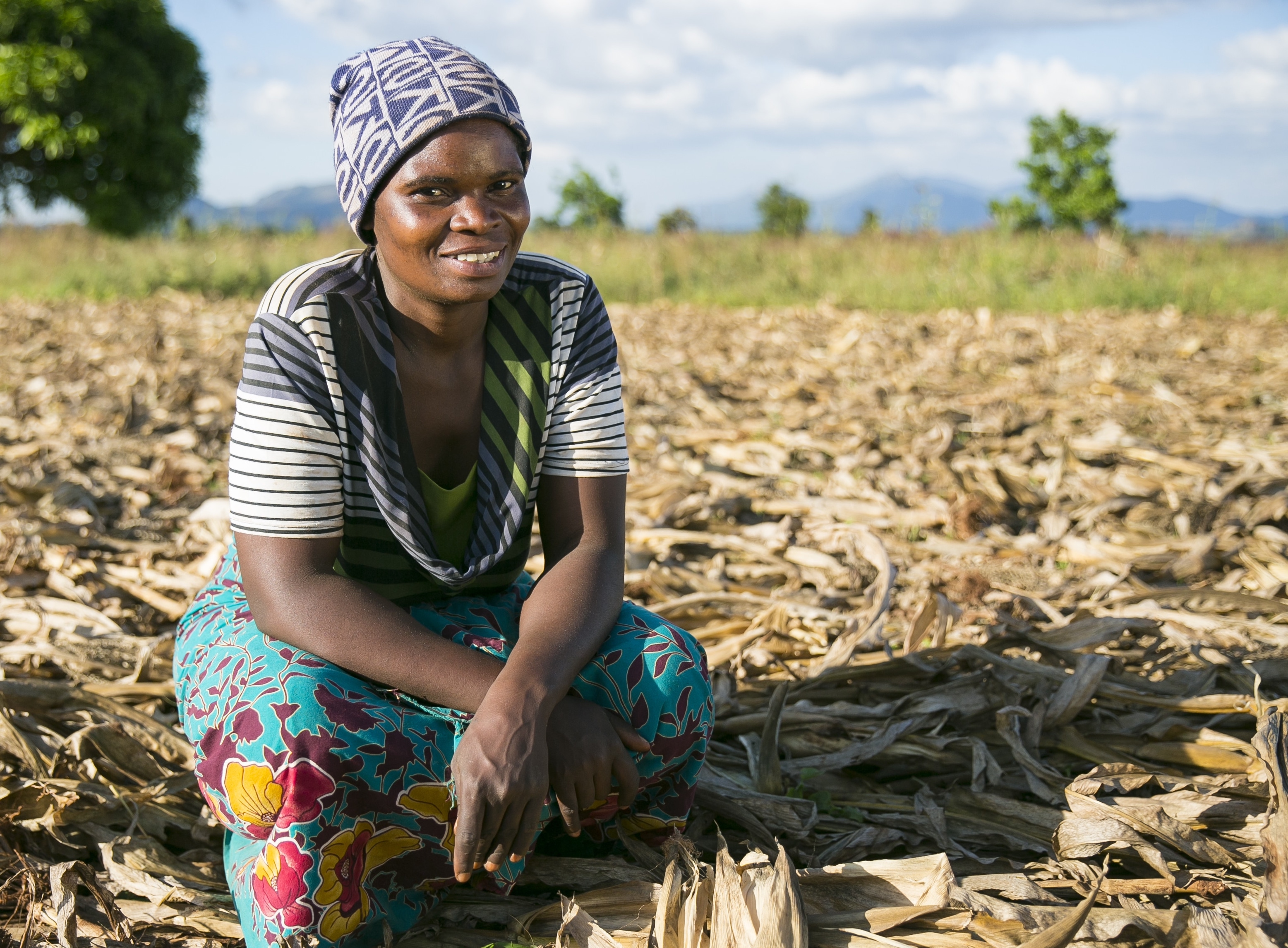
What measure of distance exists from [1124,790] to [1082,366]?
4.66 meters

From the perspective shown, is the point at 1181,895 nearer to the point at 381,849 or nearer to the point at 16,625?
the point at 381,849

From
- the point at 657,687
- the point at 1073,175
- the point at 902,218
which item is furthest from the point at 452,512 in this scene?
the point at 1073,175

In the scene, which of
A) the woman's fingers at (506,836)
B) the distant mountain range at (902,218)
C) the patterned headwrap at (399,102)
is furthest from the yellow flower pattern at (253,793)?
the distant mountain range at (902,218)

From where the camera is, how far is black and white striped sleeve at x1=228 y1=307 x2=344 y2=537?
152cm

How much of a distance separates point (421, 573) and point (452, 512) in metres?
0.12

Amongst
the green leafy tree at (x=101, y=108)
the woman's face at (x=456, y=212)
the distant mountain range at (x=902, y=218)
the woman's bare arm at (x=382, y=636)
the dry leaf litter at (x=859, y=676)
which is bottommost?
the dry leaf litter at (x=859, y=676)

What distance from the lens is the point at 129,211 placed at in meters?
16.5

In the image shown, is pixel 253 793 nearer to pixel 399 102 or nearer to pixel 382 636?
pixel 382 636

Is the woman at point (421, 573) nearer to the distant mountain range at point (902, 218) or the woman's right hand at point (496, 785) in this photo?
the woman's right hand at point (496, 785)

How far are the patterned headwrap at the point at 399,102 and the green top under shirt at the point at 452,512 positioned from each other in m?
0.46

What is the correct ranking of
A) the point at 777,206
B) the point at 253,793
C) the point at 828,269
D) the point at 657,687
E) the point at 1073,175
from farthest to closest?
1. the point at 777,206
2. the point at 1073,175
3. the point at 828,269
4. the point at 657,687
5. the point at 253,793

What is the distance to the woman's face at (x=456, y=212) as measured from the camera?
1553 millimetres

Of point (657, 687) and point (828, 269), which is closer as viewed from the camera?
point (657, 687)

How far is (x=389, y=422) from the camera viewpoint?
1638 mm
